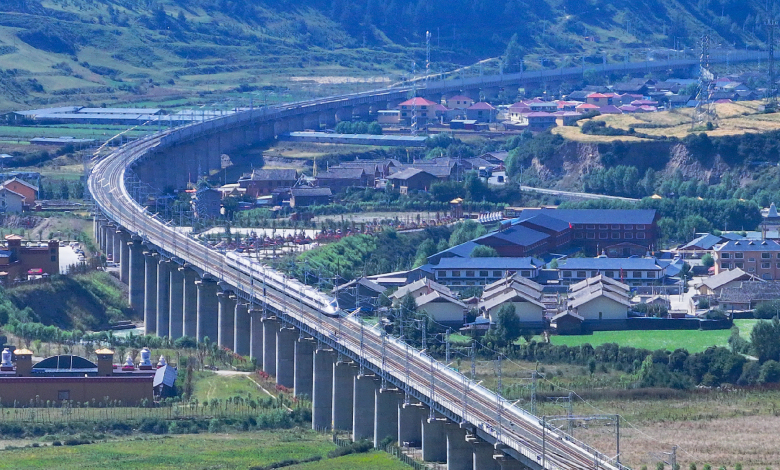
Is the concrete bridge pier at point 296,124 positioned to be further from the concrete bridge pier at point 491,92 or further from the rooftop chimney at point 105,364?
the rooftop chimney at point 105,364

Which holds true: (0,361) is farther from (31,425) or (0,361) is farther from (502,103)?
(502,103)

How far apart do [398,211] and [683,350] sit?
35.6 meters

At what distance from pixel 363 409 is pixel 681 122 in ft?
222

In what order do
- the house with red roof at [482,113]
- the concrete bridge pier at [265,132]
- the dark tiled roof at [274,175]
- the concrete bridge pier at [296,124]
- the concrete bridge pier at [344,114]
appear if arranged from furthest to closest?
the house with red roof at [482,113]
the concrete bridge pier at [344,114]
the concrete bridge pier at [296,124]
the concrete bridge pier at [265,132]
the dark tiled roof at [274,175]

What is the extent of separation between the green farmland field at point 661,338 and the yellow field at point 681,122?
138 feet

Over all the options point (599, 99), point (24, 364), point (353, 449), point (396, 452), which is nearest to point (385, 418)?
point (353, 449)

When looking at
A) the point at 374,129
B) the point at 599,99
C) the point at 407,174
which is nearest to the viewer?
the point at 407,174

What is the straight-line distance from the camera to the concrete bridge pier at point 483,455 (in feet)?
147

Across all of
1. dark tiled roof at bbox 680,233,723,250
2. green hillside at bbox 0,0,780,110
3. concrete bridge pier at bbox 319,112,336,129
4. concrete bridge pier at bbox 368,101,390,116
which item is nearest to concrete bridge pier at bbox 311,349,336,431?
dark tiled roof at bbox 680,233,723,250

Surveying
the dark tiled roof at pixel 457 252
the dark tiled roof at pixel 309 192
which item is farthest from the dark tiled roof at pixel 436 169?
the dark tiled roof at pixel 457 252

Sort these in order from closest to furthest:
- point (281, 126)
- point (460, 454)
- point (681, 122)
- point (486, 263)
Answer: point (460, 454), point (486, 263), point (681, 122), point (281, 126)

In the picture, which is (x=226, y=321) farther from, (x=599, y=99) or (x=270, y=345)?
(x=599, y=99)

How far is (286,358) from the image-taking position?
60.2 m

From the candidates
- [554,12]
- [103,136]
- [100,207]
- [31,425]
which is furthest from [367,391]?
[554,12]
